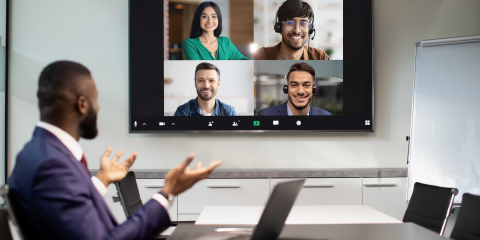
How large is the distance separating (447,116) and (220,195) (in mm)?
2340

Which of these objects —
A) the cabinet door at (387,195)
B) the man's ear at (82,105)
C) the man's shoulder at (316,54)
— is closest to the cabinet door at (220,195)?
the cabinet door at (387,195)

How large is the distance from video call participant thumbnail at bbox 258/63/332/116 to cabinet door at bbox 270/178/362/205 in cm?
75

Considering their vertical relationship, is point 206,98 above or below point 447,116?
above

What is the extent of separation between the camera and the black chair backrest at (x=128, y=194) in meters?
2.45

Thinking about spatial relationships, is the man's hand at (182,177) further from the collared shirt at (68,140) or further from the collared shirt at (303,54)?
the collared shirt at (303,54)

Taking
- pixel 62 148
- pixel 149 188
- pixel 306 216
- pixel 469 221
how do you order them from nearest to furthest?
pixel 62 148 < pixel 469 221 < pixel 306 216 < pixel 149 188

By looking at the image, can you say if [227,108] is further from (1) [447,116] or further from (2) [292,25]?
(1) [447,116]

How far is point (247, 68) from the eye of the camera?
12.7ft

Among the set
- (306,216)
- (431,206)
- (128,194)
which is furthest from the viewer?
(128,194)

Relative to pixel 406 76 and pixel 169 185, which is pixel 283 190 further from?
pixel 406 76

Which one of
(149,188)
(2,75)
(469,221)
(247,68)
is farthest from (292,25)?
(2,75)

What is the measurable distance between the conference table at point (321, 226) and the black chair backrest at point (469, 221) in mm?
321

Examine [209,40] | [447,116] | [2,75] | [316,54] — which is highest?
[209,40]

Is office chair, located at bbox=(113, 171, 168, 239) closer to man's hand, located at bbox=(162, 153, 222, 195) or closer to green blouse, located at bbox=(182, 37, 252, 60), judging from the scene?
man's hand, located at bbox=(162, 153, 222, 195)
